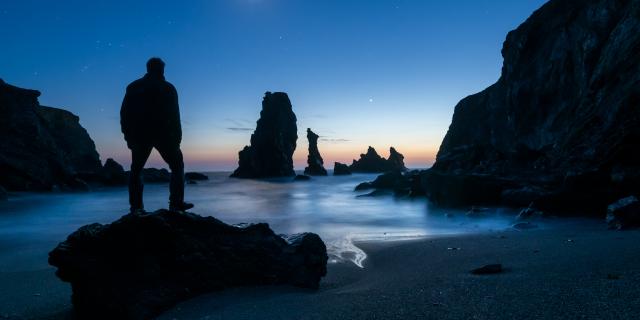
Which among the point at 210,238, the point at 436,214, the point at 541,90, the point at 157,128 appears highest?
the point at 541,90

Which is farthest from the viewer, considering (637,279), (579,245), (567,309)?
(579,245)

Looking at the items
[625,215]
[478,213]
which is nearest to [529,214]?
[478,213]

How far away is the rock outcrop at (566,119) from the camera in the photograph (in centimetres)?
952

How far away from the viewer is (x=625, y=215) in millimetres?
6844

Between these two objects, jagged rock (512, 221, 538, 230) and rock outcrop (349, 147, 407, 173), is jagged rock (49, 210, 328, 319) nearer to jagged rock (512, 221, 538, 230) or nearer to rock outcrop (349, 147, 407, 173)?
jagged rock (512, 221, 538, 230)

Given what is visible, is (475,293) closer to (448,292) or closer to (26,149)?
(448,292)

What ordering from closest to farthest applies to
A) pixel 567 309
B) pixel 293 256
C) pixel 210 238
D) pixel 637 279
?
pixel 567 309 < pixel 637 279 < pixel 210 238 < pixel 293 256

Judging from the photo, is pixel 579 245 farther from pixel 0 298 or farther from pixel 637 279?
pixel 0 298

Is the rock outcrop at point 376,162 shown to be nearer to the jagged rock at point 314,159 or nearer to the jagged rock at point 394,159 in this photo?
the jagged rock at point 394,159

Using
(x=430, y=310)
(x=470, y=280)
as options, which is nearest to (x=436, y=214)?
(x=470, y=280)

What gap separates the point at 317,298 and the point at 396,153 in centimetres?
12867

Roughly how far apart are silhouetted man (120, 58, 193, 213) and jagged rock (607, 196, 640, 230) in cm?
801

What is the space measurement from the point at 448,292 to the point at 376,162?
123763 millimetres

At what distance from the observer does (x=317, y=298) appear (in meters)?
3.21
